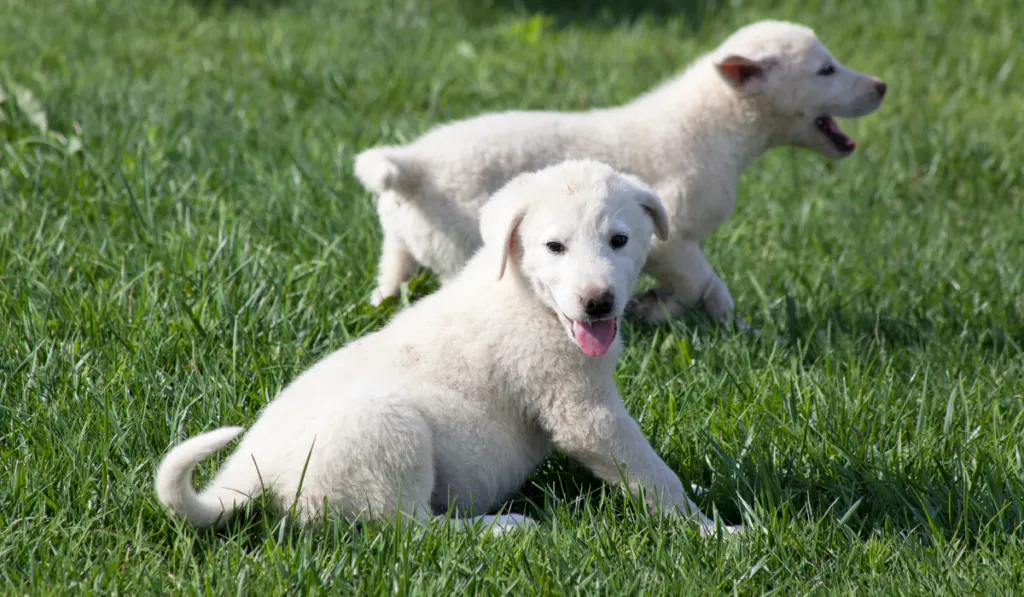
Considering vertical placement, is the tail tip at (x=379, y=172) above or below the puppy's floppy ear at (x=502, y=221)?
below

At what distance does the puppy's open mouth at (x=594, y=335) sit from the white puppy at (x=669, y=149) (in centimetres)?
117

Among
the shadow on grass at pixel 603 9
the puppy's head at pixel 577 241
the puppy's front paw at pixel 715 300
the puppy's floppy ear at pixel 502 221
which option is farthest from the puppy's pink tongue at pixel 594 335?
the shadow on grass at pixel 603 9

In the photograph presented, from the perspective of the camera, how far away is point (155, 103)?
21.7 feet

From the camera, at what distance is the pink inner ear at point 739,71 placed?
15.8 feet

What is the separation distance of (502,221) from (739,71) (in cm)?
203

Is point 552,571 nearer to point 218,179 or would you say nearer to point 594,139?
point 594,139

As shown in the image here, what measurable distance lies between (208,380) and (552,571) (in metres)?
1.40

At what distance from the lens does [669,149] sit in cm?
473

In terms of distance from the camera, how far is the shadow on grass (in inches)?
381

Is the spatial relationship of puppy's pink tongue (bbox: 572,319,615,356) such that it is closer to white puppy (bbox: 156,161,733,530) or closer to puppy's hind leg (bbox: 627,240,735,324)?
white puppy (bbox: 156,161,733,530)

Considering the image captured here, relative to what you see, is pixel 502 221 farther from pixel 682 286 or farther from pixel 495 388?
pixel 682 286

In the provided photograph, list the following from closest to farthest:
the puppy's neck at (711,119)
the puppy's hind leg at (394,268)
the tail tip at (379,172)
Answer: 1. the tail tip at (379,172)
2. the puppy's hind leg at (394,268)
3. the puppy's neck at (711,119)

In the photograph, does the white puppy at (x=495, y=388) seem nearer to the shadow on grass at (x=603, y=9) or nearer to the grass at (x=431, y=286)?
the grass at (x=431, y=286)

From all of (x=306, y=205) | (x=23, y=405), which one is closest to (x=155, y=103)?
(x=306, y=205)
